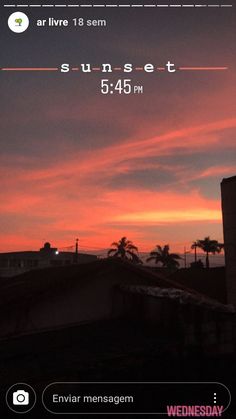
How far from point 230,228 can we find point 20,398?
61.9 feet

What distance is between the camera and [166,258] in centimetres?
5541

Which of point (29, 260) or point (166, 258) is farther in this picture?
point (166, 258)

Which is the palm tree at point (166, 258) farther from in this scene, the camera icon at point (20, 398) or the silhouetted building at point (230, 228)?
the camera icon at point (20, 398)

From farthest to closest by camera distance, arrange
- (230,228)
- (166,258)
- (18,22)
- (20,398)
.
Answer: (166,258) < (230,228) < (18,22) < (20,398)

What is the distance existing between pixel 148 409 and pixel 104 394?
914mm

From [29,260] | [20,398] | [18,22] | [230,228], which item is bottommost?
[20,398]

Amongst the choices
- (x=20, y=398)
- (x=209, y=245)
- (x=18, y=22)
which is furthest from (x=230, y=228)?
(x=209, y=245)

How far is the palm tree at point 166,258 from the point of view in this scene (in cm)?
5509

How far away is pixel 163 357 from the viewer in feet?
24.7

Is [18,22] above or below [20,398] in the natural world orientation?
above

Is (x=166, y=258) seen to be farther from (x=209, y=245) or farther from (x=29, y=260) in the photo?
(x=29, y=260)

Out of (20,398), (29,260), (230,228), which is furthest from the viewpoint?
(29,260)

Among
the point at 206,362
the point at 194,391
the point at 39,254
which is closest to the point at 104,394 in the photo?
the point at 194,391

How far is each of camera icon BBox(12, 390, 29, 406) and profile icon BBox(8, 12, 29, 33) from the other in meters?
6.49
